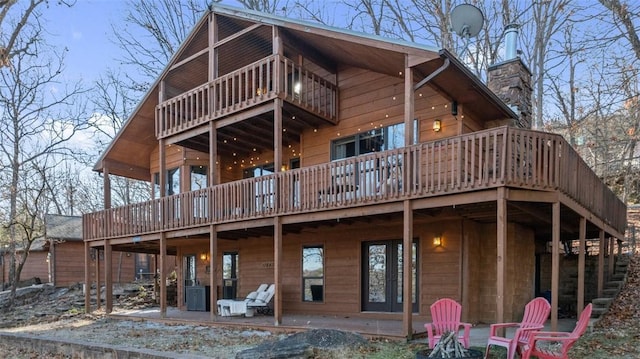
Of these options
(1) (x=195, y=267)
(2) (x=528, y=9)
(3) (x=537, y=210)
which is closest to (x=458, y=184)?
(3) (x=537, y=210)

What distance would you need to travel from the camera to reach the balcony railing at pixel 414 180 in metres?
7.43

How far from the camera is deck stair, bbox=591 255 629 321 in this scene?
9.41 m

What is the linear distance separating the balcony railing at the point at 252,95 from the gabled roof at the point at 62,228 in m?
12.6

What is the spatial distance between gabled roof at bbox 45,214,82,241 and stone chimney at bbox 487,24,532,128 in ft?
66.0

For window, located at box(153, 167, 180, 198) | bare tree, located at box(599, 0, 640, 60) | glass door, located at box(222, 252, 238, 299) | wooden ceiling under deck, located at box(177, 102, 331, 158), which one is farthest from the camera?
window, located at box(153, 167, 180, 198)

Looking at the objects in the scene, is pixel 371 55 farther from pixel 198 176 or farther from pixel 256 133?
pixel 198 176

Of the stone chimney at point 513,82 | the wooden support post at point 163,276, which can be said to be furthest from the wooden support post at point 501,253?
the wooden support post at point 163,276

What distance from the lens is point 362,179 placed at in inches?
355

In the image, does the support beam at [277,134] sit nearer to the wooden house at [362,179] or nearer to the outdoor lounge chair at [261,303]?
the wooden house at [362,179]

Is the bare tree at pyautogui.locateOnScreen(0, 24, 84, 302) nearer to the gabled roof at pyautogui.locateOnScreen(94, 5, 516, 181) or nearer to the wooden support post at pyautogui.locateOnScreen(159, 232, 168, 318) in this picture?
the gabled roof at pyautogui.locateOnScreen(94, 5, 516, 181)

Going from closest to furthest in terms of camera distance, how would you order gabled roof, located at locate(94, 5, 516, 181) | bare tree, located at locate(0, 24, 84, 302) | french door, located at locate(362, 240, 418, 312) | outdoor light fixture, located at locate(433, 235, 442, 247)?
1. gabled roof, located at locate(94, 5, 516, 181)
2. outdoor light fixture, located at locate(433, 235, 442, 247)
3. french door, located at locate(362, 240, 418, 312)
4. bare tree, located at locate(0, 24, 84, 302)

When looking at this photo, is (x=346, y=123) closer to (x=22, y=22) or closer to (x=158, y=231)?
(x=158, y=231)

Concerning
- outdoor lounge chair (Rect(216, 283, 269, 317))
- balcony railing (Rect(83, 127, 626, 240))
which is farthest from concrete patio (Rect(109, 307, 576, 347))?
balcony railing (Rect(83, 127, 626, 240))

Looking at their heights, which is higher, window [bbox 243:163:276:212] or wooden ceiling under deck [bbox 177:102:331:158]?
wooden ceiling under deck [bbox 177:102:331:158]
